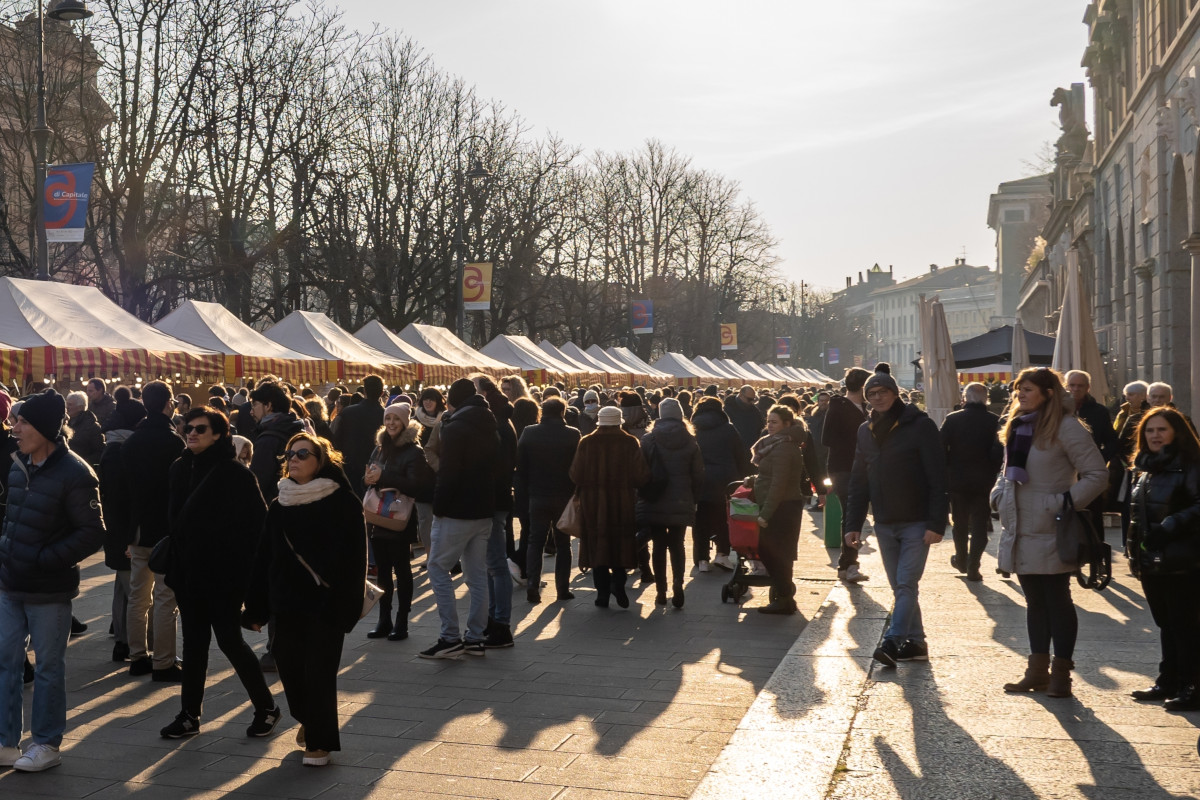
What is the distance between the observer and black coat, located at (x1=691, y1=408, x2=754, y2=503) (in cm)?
1167

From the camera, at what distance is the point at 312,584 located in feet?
18.8

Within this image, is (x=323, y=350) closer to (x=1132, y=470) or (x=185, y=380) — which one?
(x=185, y=380)

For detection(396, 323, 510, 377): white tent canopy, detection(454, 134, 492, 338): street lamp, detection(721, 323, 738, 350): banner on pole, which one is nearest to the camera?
detection(396, 323, 510, 377): white tent canopy

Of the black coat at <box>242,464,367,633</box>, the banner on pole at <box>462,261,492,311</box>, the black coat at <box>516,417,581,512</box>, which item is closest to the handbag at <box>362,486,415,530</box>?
the black coat at <box>516,417,581,512</box>

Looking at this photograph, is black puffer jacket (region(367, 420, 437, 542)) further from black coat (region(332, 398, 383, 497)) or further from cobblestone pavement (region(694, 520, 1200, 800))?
black coat (region(332, 398, 383, 497))

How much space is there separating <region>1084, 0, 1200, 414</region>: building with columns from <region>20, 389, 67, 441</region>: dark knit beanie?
13.0 m

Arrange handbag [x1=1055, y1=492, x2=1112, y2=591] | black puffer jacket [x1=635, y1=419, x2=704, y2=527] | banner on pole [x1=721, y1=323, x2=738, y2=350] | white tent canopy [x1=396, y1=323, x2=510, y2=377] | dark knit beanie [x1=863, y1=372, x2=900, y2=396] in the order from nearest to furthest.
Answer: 1. handbag [x1=1055, y1=492, x2=1112, y2=591]
2. dark knit beanie [x1=863, y1=372, x2=900, y2=396]
3. black puffer jacket [x1=635, y1=419, x2=704, y2=527]
4. white tent canopy [x1=396, y1=323, x2=510, y2=377]
5. banner on pole [x1=721, y1=323, x2=738, y2=350]

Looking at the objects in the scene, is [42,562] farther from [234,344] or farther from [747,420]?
[234,344]

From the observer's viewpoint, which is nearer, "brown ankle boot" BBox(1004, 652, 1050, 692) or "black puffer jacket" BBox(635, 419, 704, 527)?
"brown ankle boot" BBox(1004, 652, 1050, 692)

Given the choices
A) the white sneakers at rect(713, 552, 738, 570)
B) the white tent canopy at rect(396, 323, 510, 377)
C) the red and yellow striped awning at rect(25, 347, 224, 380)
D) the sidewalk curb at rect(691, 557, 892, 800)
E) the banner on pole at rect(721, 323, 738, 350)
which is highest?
the banner on pole at rect(721, 323, 738, 350)

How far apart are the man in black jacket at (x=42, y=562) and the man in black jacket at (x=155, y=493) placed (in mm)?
1687

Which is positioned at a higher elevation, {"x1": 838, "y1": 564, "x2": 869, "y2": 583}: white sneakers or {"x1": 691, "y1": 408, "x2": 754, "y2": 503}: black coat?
{"x1": 691, "y1": 408, "x2": 754, "y2": 503}: black coat

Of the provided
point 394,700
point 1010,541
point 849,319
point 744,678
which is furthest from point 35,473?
point 849,319

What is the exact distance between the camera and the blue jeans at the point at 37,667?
568cm
